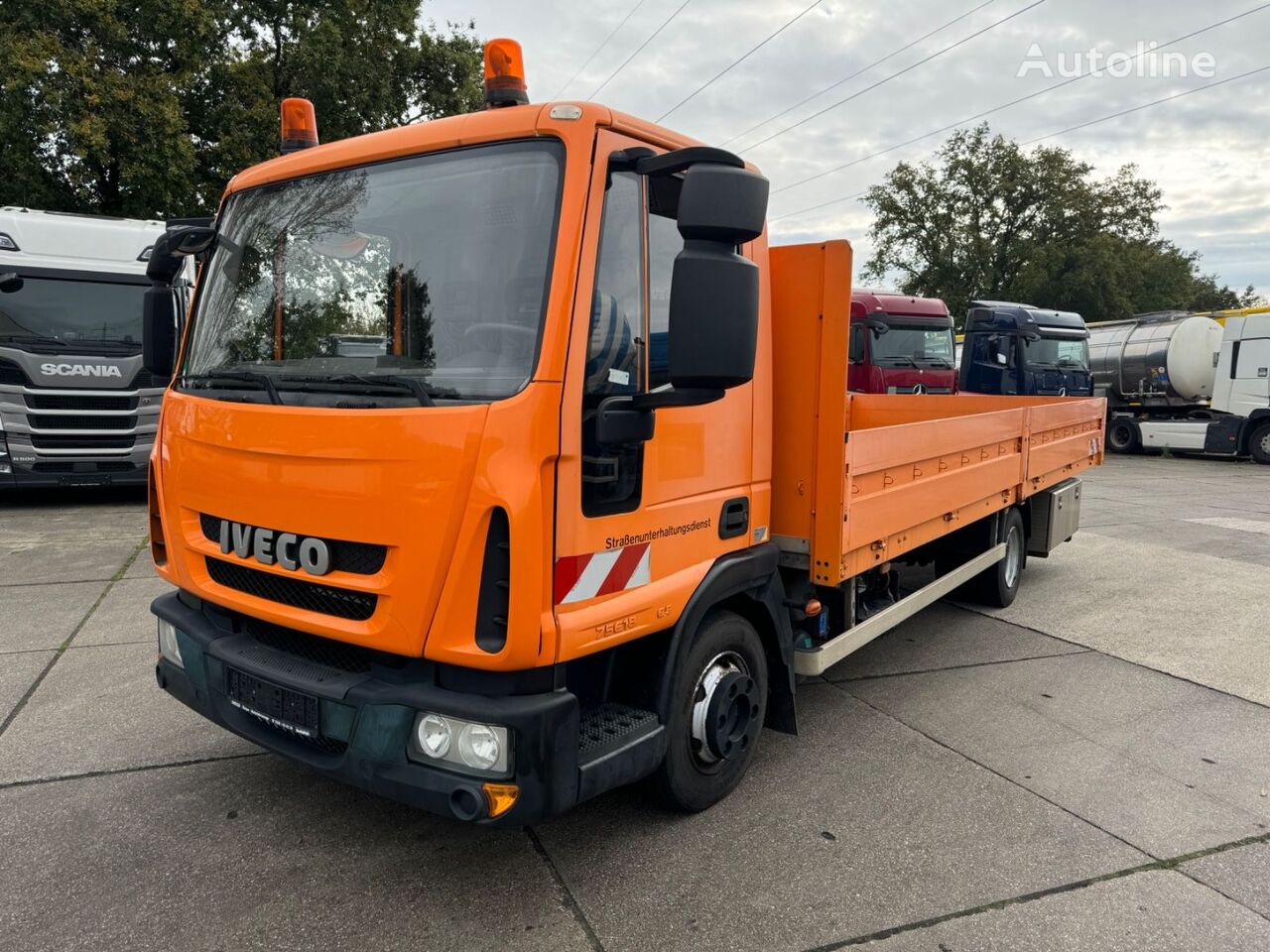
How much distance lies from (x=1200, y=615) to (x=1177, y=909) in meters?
4.06

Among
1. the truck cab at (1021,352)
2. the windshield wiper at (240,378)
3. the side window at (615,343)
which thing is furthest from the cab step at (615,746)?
the truck cab at (1021,352)

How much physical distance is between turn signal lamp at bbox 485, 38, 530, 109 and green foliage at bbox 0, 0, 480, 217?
12.9 metres

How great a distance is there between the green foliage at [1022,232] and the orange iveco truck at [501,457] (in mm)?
→ 34731

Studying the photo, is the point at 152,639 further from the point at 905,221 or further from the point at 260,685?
the point at 905,221

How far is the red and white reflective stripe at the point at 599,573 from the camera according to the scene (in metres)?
2.30

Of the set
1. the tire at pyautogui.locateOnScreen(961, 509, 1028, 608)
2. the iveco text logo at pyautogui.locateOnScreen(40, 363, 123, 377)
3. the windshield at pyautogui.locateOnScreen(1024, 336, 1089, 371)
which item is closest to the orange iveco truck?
the tire at pyautogui.locateOnScreen(961, 509, 1028, 608)

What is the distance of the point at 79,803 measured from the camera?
10.3 feet

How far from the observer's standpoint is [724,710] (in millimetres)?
3031

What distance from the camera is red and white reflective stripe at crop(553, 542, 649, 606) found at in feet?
7.55

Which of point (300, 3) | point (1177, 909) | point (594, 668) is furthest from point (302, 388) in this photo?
point (300, 3)

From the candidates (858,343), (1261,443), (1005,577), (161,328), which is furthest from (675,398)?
(1261,443)

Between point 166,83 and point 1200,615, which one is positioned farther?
point 166,83

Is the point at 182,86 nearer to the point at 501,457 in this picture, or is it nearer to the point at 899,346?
the point at 899,346

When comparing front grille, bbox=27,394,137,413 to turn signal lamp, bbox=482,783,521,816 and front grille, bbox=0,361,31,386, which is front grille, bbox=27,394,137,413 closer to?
front grille, bbox=0,361,31,386
